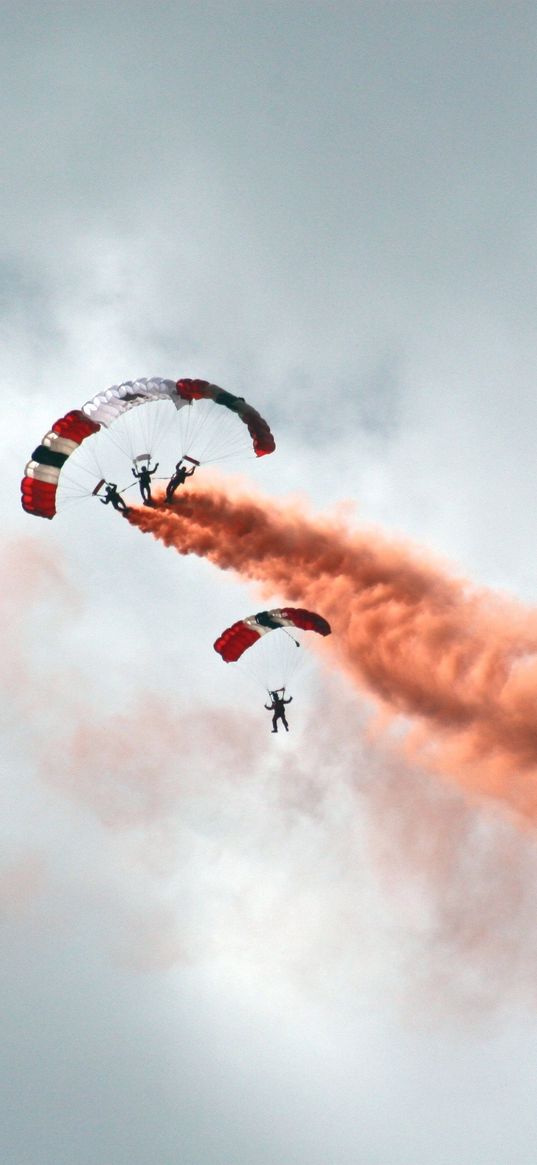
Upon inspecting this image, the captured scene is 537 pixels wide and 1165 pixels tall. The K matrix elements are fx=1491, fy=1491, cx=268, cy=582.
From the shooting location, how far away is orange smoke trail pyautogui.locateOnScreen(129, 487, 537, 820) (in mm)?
51625

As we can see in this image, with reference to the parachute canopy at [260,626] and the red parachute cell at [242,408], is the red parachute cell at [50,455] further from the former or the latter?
the parachute canopy at [260,626]

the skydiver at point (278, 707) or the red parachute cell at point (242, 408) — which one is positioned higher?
the red parachute cell at point (242, 408)

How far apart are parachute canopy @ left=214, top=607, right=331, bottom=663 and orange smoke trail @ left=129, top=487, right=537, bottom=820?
460 cm

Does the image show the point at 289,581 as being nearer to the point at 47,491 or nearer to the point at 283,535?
the point at 283,535

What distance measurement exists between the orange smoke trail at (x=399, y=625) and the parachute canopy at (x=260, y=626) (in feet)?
15.1

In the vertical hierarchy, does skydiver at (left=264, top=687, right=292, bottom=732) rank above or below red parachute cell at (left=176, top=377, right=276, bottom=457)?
below

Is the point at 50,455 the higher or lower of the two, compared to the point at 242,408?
lower

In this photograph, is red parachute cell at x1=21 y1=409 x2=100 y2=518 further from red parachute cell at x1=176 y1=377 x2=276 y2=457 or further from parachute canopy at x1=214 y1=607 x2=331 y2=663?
parachute canopy at x1=214 y1=607 x2=331 y2=663

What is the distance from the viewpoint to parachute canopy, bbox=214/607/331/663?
162ft

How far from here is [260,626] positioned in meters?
49.8

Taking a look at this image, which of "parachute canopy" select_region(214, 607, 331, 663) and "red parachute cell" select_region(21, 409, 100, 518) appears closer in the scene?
"red parachute cell" select_region(21, 409, 100, 518)

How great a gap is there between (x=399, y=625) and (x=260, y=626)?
20.6 ft

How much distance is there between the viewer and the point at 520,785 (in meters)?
51.2

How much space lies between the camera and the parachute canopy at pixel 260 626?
162 feet
